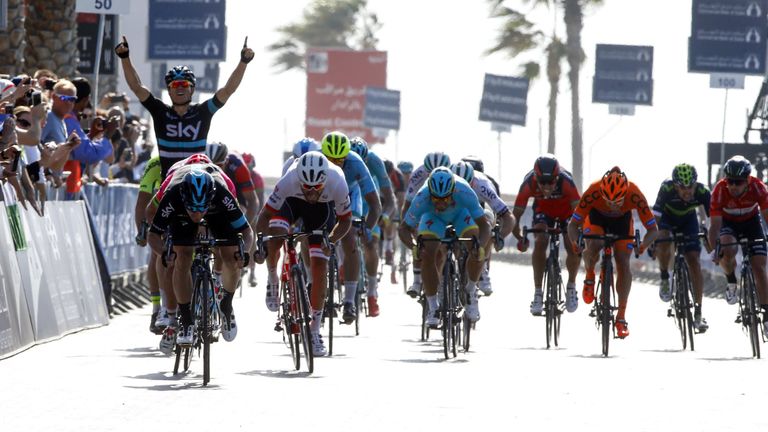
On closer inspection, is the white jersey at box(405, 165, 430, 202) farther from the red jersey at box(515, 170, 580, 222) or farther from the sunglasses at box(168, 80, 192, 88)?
the sunglasses at box(168, 80, 192, 88)

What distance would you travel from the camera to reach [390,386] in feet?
45.0

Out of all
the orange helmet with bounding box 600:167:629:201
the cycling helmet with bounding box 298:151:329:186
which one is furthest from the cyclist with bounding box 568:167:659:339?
the cycling helmet with bounding box 298:151:329:186

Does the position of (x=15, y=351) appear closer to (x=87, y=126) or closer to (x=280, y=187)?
(x=280, y=187)

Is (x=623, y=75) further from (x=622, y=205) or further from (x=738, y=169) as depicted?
(x=622, y=205)

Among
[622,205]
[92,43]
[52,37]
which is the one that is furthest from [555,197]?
[92,43]

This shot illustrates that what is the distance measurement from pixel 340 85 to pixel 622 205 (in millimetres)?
86827

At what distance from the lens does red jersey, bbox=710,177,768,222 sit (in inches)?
746

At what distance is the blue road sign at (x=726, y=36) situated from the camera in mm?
43938

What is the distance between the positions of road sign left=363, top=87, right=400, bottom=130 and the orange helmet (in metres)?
68.2

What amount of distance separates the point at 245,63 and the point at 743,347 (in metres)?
6.09

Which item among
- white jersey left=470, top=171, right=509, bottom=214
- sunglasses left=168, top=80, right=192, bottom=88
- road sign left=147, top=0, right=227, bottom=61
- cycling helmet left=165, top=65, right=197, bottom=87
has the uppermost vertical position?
road sign left=147, top=0, right=227, bottom=61

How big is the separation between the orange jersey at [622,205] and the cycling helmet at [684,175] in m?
1.79

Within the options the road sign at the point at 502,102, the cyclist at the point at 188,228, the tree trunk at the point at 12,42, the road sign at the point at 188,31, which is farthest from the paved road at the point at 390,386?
the road sign at the point at 502,102

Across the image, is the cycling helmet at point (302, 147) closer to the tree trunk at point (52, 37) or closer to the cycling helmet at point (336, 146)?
the cycling helmet at point (336, 146)
